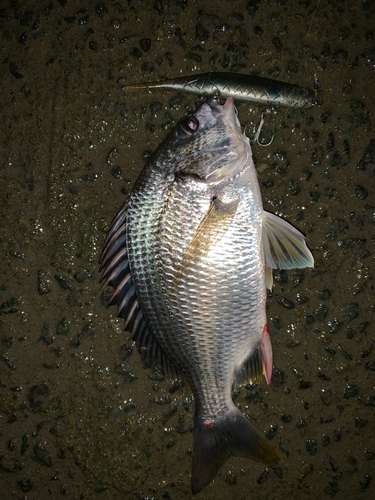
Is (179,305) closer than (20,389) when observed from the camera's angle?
Yes

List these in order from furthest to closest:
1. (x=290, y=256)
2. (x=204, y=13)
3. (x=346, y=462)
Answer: (x=346, y=462)
(x=204, y=13)
(x=290, y=256)

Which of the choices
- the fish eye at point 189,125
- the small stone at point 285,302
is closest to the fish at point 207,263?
the fish eye at point 189,125

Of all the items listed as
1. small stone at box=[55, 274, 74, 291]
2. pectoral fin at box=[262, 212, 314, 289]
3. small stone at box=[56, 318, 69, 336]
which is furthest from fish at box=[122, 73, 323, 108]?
small stone at box=[56, 318, 69, 336]

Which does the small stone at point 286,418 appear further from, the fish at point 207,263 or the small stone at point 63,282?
the small stone at point 63,282

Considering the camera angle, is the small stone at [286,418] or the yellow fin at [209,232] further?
the small stone at [286,418]

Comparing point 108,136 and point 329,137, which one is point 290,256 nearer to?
point 329,137

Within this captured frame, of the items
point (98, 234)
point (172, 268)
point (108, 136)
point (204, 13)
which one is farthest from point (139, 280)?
point (204, 13)
